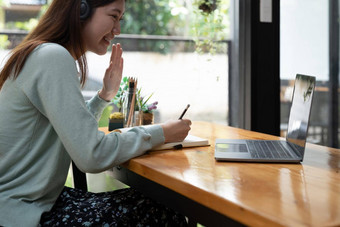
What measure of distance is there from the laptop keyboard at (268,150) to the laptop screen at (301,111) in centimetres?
4

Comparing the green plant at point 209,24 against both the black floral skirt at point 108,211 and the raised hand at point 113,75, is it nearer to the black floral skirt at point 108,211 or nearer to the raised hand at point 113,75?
the raised hand at point 113,75

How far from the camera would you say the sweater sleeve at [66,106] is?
122 cm

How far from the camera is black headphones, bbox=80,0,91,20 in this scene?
1.43 meters

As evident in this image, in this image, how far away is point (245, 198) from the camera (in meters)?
0.92

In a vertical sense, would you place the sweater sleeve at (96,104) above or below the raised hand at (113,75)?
below

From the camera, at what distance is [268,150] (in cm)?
146

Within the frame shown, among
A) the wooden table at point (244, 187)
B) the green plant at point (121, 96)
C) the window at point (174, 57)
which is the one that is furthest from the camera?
the window at point (174, 57)

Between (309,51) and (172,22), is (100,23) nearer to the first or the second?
(172,22)

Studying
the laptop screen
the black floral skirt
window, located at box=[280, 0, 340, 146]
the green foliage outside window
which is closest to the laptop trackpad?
the laptop screen

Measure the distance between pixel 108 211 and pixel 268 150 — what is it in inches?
22.1

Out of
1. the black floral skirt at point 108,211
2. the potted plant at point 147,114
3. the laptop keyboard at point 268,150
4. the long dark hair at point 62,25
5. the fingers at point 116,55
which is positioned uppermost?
the long dark hair at point 62,25

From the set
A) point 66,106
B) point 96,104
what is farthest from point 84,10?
point 96,104

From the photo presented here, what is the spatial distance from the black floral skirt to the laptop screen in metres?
0.50

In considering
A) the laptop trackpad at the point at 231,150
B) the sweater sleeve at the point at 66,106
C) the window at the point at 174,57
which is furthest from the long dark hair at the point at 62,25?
the window at the point at 174,57
